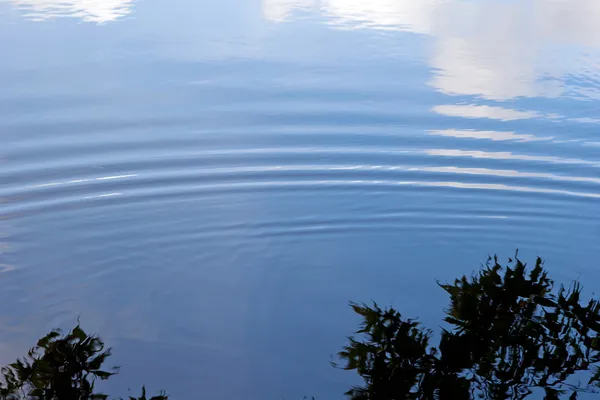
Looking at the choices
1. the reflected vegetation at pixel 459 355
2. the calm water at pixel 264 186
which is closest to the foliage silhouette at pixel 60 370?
the reflected vegetation at pixel 459 355

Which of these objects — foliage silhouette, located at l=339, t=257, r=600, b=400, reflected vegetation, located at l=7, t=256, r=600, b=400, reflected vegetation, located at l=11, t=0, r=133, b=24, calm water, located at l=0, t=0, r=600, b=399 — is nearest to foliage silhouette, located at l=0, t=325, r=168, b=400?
reflected vegetation, located at l=7, t=256, r=600, b=400

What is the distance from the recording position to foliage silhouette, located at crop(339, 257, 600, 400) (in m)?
4.46

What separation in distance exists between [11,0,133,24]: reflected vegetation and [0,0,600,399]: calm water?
0.91 meters

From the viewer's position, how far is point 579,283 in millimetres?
5797

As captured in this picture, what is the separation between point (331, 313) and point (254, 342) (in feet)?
1.98

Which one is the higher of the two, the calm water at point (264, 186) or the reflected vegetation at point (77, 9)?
the reflected vegetation at point (77, 9)

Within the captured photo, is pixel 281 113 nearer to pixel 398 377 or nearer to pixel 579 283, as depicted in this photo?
pixel 579 283

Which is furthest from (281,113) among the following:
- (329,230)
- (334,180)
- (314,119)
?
(329,230)

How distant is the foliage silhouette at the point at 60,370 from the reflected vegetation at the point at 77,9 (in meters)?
8.80

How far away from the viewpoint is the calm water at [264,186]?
5070 millimetres

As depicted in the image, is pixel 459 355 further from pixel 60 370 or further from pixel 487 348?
pixel 60 370

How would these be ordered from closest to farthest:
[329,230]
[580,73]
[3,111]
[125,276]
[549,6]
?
[125,276] → [329,230] → [3,111] → [580,73] → [549,6]

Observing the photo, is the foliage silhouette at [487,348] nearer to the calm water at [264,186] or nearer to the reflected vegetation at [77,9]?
the calm water at [264,186]

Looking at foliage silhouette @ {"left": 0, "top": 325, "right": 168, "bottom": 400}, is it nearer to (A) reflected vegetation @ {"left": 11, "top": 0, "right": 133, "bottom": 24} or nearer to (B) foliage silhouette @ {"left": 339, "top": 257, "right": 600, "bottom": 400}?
(B) foliage silhouette @ {"left": 339, "top": 257, "right": 600, "bottom": 400}
